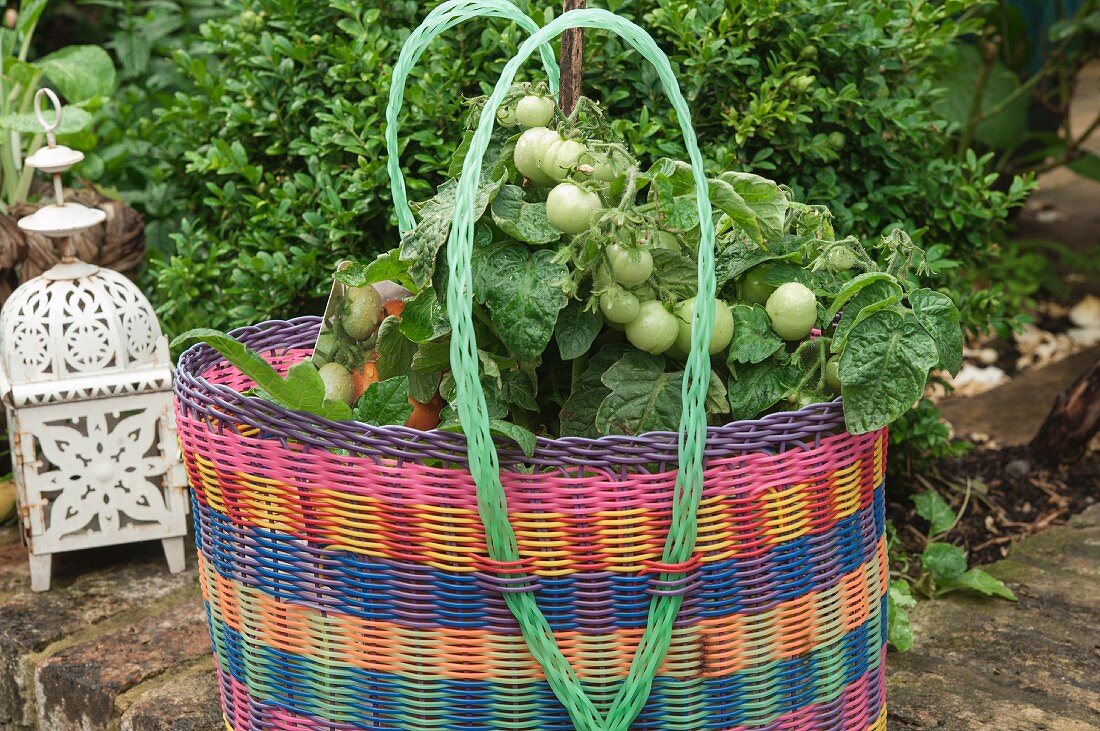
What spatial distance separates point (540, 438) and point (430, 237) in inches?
9.5

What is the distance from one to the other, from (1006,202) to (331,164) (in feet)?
4.15

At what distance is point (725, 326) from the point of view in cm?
121

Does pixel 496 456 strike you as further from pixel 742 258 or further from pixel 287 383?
pixel 742 258

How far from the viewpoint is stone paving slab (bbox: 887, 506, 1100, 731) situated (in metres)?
1.62

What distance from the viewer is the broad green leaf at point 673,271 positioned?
4.01 ft

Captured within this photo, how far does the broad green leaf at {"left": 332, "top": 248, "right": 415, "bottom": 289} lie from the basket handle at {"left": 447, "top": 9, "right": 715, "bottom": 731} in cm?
21

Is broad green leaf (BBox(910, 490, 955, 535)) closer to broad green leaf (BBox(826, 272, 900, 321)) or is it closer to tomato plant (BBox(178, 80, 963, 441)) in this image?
tomato plant (BBox(178, 80, 963, 441))

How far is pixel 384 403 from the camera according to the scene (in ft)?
4.21

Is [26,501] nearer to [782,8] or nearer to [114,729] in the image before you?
[114,729]

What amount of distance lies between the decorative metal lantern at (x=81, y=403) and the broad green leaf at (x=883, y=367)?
50.6 inches

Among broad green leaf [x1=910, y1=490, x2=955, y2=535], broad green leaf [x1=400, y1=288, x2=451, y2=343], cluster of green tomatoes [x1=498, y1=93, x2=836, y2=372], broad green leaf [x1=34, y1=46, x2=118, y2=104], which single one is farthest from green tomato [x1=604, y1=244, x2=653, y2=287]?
broad green leaf [x1=34, y1=46, x2=118, y2=104]

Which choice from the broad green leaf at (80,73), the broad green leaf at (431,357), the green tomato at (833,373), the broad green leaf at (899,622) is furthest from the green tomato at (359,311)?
the broad green leaf at (80,73)

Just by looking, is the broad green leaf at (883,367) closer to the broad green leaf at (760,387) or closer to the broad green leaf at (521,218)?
the broad green leaf at (760,387)

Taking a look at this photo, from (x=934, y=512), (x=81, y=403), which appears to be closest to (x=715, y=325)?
(x=934, y=512)
